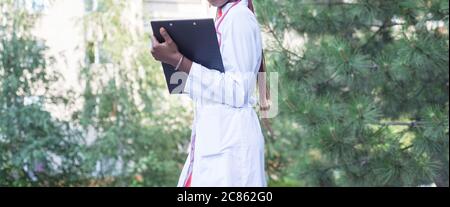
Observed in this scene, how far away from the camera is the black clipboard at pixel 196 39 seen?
5.82 ft

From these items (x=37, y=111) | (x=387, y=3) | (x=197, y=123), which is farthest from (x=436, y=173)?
(x=37, y=111)

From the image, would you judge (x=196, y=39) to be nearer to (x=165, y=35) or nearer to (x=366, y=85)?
(x=165, y=35)

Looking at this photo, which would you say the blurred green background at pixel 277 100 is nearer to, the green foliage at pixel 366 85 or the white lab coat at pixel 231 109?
the green foliage at pixel 366 85

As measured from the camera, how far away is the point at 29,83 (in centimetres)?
439

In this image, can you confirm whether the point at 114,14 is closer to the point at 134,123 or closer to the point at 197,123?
the point at 134,123

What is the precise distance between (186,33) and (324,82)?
2.20 meters

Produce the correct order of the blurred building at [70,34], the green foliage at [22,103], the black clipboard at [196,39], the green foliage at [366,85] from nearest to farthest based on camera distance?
the black clipboard at [196,39], the green foliage at [366,85], the green foliage at [22,103], the blurred building at [70,34]

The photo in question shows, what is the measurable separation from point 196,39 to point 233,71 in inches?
4.7

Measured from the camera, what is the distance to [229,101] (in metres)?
1.84

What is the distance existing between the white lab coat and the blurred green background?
61.8 inches

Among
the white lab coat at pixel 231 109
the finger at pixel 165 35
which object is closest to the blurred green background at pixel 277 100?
the white lab coat at pixel 231 109

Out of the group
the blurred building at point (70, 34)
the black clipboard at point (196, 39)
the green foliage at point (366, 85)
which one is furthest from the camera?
the blurred building at point (70, 34)

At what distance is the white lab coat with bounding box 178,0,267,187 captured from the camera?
1819 millimetres

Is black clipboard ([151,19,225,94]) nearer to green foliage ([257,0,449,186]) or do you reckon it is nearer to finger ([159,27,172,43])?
finger ([159,27,172,43])
